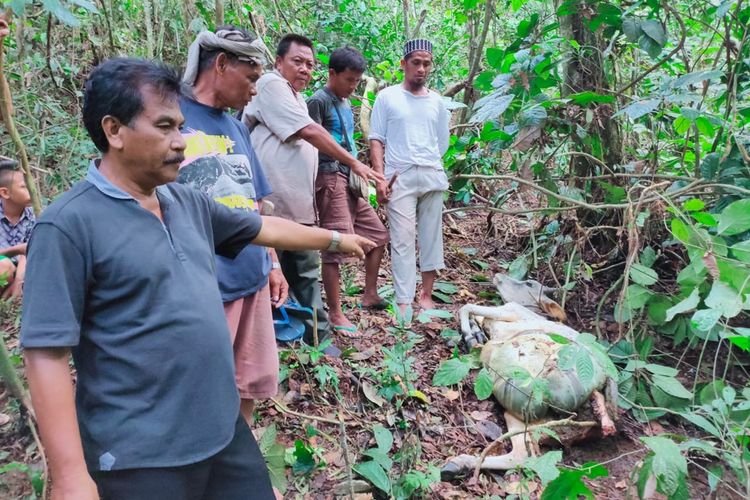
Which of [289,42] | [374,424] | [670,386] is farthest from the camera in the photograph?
[289,42]

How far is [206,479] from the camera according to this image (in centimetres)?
157

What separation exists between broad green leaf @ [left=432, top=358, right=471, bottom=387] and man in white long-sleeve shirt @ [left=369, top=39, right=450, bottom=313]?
1.53m

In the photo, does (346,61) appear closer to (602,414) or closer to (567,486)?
(602,414)

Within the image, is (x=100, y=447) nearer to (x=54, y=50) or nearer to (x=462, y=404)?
(x=462, y=404)

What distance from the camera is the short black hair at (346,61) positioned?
153 inches

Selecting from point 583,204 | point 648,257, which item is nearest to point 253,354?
point 583,204

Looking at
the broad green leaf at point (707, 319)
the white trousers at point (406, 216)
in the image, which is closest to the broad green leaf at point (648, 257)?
the white trousers at point (406, 216)

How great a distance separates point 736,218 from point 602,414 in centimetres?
120

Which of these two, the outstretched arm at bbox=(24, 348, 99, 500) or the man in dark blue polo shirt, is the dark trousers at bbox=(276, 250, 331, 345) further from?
the outstretched arm at bbox=(24, 348, 99, 500)

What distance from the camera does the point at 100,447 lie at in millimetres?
1397

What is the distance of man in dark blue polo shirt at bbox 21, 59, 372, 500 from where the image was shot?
4.25 ft

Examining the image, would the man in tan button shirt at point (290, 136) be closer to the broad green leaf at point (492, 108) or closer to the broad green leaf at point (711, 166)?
the broad green leaf at point (492, 108)

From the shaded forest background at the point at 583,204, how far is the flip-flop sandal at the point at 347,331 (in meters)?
0.21

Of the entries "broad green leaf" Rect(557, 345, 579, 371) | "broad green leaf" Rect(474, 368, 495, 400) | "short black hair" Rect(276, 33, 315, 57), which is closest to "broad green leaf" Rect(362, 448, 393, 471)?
"broad green leaf" Rect(474, 368, 495, 400)
